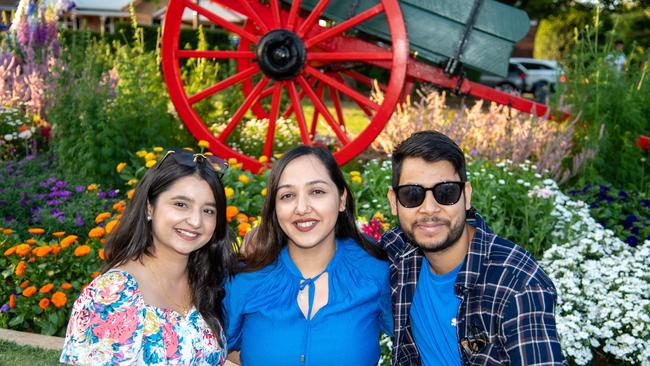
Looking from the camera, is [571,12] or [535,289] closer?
[535,289]

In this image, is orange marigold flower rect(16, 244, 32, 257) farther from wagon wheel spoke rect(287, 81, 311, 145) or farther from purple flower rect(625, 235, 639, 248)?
purple flower rect(625, 235, 639, 248)

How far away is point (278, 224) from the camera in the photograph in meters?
2.18

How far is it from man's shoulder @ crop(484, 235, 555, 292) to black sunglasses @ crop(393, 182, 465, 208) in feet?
0.55

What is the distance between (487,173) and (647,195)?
1.28m

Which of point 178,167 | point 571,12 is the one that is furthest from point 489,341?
point 571,12

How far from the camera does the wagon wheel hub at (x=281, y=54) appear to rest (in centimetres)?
509

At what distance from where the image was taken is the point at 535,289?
169cm

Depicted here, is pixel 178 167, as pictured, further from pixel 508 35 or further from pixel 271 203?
pixel 508 35

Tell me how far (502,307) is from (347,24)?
11.9 ft

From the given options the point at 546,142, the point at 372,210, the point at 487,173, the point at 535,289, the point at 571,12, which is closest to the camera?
the point at 535,289

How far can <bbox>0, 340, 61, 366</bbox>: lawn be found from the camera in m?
2.91

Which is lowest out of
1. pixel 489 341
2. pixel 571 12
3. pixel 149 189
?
pixel 489 341

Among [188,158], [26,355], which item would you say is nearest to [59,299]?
[26,355]

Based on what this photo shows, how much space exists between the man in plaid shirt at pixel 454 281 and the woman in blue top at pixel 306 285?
0.10m
